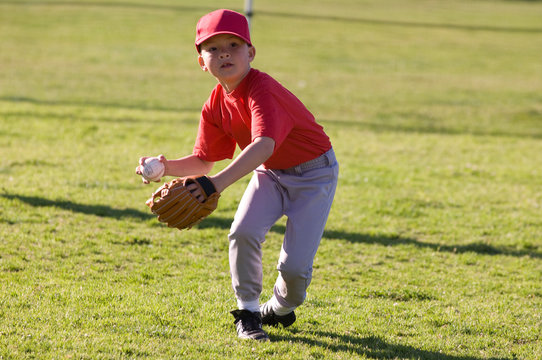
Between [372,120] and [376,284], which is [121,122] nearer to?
[372,120]

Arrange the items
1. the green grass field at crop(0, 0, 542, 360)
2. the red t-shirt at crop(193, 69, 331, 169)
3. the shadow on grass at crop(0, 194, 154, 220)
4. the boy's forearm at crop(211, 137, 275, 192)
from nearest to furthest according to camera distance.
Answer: the boy's forearm at crop(211, 137, 275, 192)
the red t-shirt at crop(193, 69, 331, 169)
the green grass field at crop(0, 0, 542, 360)
the shadow on grass at crop(0, 194, 154, 220)

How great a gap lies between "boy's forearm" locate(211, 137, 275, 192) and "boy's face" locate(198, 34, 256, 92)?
1.43 feet

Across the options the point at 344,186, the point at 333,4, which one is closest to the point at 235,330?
the point at 344,186

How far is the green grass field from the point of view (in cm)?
397

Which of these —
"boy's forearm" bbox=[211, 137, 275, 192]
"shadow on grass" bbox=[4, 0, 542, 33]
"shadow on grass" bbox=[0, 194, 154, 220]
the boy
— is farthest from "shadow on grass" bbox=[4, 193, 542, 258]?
"shadow on grass" bbox=[4, 0, 542, 33]

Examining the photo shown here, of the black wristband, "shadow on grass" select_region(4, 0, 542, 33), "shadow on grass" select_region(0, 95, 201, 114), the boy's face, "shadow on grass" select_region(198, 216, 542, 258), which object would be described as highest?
"shadow on grass" select_region(4, 0, 542, 33)

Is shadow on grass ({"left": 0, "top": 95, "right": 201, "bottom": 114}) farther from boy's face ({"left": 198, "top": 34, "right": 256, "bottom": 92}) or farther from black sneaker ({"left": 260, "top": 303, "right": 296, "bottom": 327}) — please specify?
boy's face ({"left": 198, "top": 34, "right": 256, "bottom": 92})

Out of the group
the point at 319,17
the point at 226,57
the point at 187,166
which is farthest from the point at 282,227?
the point at 319,17

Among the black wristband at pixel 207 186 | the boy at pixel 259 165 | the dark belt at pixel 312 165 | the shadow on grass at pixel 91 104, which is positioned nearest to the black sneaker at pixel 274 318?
the boy at pixel 259 165

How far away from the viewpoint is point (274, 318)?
161 inches

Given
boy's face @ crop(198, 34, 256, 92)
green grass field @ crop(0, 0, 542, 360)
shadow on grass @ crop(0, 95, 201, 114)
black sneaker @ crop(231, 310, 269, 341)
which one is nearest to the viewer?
boy's face @ crop(198, 34, 256, 92)

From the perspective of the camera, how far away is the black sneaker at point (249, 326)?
151 inches

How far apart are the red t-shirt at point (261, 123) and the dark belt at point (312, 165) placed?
0.02 meters

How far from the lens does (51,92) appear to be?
547 inches
